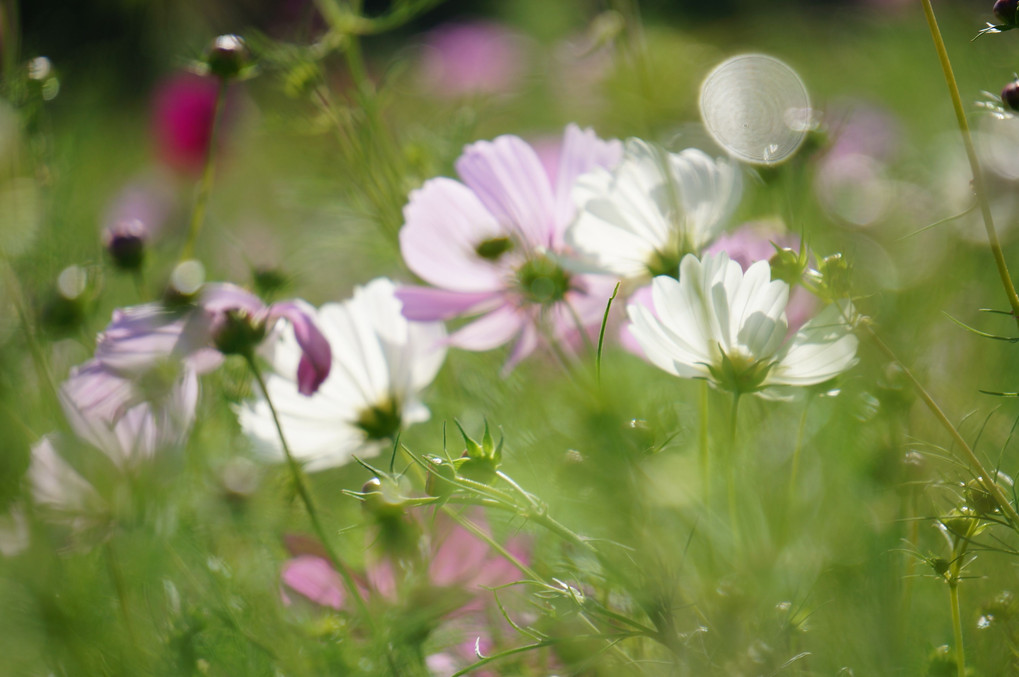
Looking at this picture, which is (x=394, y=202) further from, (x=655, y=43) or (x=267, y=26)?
(x=267, y=26)

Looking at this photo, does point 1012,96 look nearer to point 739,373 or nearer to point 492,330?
point 739,373

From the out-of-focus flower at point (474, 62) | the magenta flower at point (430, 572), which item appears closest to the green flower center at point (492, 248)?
the magenta flower at point (430, 572)

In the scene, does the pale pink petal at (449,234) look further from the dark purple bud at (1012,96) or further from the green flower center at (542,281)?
the dark purple bud at (1012,96)

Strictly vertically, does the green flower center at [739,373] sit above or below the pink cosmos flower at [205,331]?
above

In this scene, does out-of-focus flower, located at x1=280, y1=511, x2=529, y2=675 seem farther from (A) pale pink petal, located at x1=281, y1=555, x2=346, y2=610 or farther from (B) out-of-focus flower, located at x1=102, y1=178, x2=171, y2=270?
(B) out-of-focus flower, located at x1=102, y1=178, x2=171, y2=270

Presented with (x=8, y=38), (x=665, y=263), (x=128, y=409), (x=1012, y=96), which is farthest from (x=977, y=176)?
(x=8, y=38)
